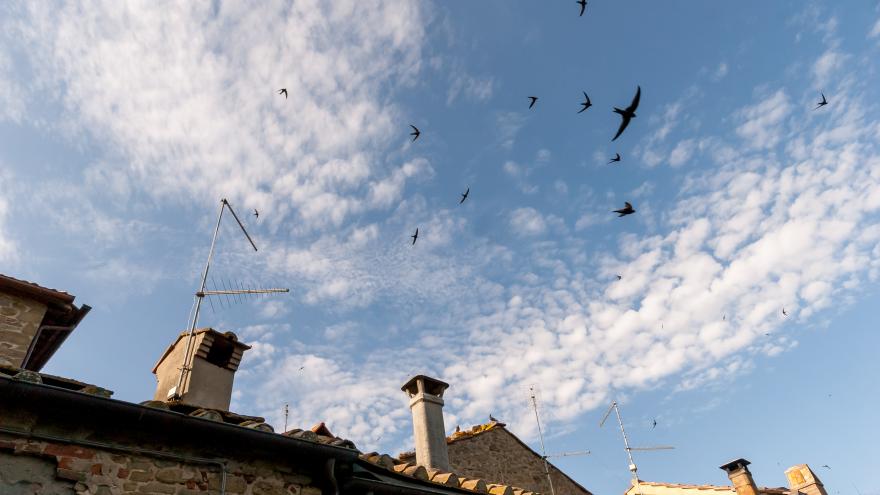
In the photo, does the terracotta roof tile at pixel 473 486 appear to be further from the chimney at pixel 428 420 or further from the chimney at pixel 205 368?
the chimney at pixel 205 368

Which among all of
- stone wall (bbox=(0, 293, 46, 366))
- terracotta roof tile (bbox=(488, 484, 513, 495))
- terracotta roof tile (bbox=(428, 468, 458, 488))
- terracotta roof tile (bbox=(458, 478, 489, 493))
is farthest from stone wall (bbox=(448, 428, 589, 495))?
stone wall (bbox=(0, 293, 46, 366))

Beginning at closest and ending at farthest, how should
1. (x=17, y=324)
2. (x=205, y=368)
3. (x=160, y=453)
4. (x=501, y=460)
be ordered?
(x=160, y=453)
(x=205, y=368)
(x=17, y=324)
(x=501, y=460)

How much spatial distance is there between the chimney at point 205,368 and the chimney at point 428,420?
3178 millimetres

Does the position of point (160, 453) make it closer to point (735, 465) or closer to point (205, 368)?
point (205, 368)

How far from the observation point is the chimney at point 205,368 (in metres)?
8.15

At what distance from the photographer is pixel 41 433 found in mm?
4461

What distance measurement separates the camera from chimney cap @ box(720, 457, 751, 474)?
14617 millimetres

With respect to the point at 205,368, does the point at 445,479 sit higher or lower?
lower

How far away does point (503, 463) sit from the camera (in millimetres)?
12945

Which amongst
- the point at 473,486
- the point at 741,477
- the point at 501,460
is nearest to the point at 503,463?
the point at 501,460

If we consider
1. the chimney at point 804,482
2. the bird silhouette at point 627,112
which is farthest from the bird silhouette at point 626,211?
the chimney at point 804,482

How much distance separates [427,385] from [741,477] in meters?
10.4

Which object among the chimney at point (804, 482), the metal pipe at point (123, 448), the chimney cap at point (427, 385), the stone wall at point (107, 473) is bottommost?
the stone wall at point (107, 473)

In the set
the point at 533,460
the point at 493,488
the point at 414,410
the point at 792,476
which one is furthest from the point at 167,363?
the point at 792,476
